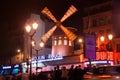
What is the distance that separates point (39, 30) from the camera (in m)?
81.3

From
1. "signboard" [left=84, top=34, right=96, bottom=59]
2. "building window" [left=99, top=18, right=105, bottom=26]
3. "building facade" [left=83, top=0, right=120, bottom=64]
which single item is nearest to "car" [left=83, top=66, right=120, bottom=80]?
"signboard" [left=84, top=34, right=96, bottom=59]


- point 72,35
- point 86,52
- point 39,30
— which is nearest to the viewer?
point 86,52

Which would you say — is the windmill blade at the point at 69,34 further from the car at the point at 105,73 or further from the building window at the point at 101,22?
the car at the point at 105,73

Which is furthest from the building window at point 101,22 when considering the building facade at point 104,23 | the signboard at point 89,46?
the signboard at point 89,46

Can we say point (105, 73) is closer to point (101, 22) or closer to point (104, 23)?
point (104, 23)

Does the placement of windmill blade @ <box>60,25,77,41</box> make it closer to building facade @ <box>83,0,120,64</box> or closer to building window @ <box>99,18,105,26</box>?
building facade @ <box>83,0,120,64</box>

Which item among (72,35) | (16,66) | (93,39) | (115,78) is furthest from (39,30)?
(115,78)

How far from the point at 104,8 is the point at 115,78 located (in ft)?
187

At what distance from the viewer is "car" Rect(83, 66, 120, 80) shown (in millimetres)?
16266

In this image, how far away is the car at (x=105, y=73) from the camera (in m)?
16.3

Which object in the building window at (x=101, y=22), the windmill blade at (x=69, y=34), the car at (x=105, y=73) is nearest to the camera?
the car at (x=105, y=73)

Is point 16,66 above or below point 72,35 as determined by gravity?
below

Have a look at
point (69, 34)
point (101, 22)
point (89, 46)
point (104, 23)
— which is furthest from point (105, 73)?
point (101, 22)

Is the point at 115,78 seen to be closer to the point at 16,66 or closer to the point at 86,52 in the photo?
the point at 86,52
